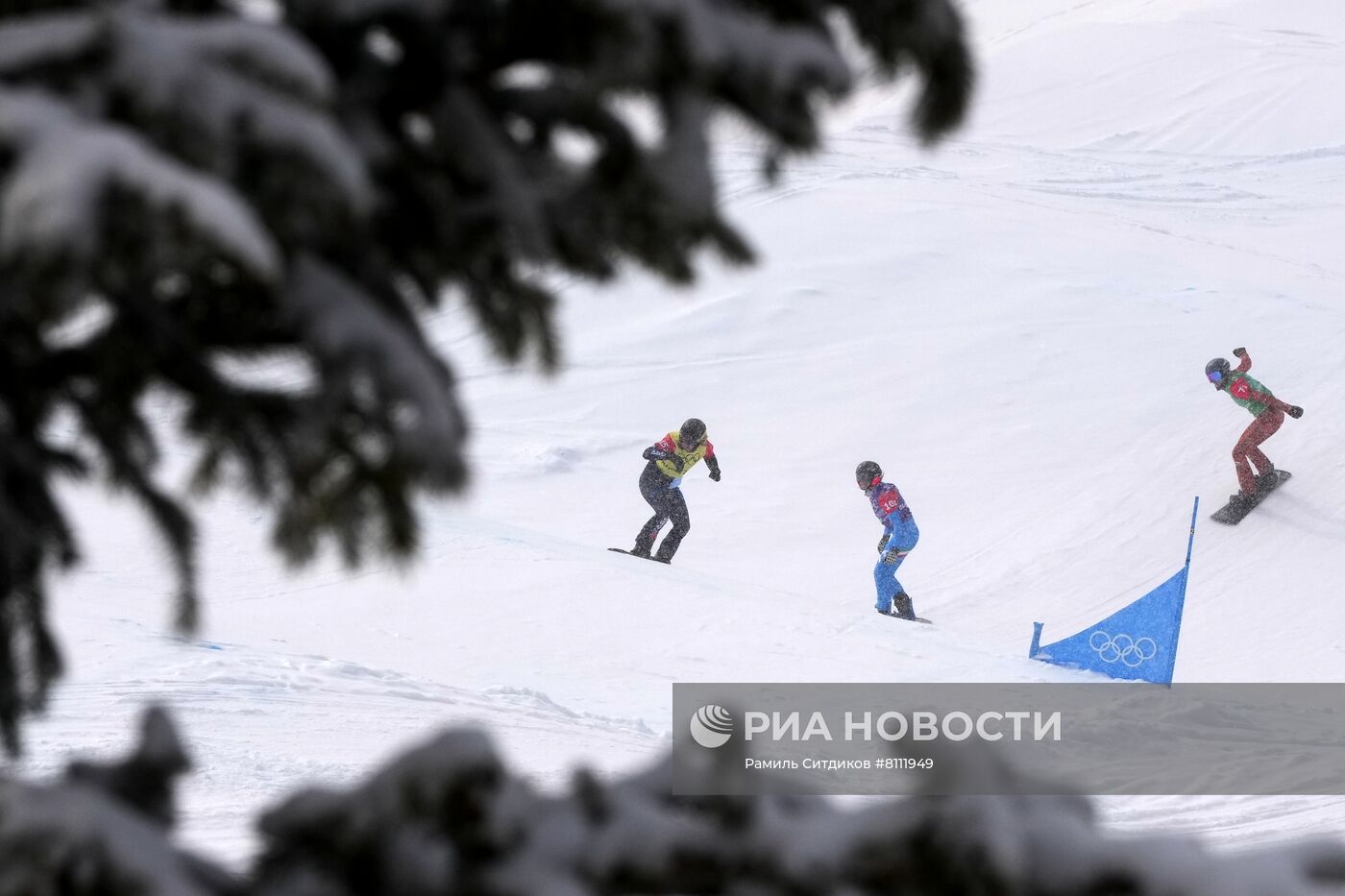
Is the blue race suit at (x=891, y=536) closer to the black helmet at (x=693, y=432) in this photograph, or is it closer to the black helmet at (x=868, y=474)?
the black helmet at (x=868, y=474)

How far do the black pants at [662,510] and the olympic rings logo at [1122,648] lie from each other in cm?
498

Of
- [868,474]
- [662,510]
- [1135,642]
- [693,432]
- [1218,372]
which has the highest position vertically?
[1218,372]

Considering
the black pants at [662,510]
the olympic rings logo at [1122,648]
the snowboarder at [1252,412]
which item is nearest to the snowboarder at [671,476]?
the black pants at [662,510]

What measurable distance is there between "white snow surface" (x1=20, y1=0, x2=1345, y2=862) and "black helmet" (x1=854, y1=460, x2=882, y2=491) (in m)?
2.08

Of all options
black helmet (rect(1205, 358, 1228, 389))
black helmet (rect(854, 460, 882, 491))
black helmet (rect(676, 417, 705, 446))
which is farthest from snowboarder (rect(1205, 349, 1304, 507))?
black helmet (rect(676, 417, 705, 446))

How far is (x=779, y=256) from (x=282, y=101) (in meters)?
26.4

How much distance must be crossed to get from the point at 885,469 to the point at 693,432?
21.4 feet

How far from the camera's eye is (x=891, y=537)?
13.7 metres

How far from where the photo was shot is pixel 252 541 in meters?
13.9

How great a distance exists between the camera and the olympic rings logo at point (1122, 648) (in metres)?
10.5

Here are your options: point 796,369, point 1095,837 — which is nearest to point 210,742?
point 1095,837

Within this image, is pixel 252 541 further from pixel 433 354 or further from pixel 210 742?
pixel 433 354

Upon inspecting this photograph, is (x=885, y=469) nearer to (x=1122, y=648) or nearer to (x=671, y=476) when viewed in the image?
(x=671, y=476)

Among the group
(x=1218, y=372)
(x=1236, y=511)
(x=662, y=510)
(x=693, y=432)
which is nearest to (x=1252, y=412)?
(x=1218, y=372)
